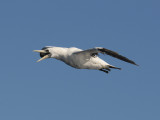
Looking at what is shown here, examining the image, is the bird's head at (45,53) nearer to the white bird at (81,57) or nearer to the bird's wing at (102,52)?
the white bird at (81,57)

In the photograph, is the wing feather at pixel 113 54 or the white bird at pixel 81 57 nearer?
the wing feather at pixel 113 54

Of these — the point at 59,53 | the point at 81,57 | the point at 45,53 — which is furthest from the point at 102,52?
the point at 45,53

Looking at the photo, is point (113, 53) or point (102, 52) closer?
point (113, 53)

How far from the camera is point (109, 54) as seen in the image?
27359 millimetres

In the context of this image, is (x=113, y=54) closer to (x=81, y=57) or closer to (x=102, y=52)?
(x=102, y=52)

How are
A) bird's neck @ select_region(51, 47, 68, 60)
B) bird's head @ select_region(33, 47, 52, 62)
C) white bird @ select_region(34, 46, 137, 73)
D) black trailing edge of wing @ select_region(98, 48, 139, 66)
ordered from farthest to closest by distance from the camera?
bird's head @ select_region(33, 47, 52, 62), bird's neck @ select_region(51, 47, 68, 60), white bird @ select_region(34, 46, 137, 73), black trailing edge of wing @ select_region(98, 48, 139, 66)

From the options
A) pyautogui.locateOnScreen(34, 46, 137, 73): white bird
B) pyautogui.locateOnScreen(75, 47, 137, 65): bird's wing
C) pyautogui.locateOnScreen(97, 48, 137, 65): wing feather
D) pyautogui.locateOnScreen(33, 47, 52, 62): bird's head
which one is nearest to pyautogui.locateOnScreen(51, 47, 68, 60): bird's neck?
pyautogui.locateOnScreen(34, 46, 137, 73): white bird

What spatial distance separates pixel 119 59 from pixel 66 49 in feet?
17.4

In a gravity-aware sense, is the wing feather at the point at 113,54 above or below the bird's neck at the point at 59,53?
below

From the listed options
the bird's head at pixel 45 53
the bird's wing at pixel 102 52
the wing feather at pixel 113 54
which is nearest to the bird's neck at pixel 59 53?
the bird's head at pixel 45 53

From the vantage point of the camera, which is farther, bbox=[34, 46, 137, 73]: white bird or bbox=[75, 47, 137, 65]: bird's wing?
bbox=[34, 46, 137, 73]: white bird

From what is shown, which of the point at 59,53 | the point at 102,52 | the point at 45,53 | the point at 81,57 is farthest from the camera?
the point at 45,53

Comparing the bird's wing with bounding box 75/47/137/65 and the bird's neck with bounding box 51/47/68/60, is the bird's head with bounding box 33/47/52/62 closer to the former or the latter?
the bird's neck with bounding box 51/47/68/60

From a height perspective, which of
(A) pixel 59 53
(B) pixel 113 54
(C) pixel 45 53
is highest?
(C) pixel 45 53
